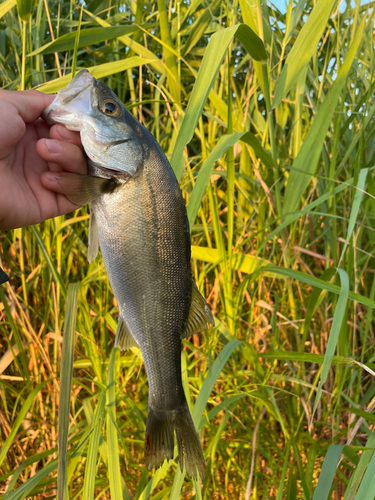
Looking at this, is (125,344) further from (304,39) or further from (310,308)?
(304,39)

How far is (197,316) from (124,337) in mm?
191

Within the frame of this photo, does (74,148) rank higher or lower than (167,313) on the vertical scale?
higher

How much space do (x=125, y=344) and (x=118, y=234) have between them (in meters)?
0.29

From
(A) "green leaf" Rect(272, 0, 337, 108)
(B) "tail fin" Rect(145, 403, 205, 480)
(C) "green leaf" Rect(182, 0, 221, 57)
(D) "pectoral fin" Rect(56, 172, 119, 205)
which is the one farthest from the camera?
(C) "green leaf" Rect(182, 0, 221, 57)

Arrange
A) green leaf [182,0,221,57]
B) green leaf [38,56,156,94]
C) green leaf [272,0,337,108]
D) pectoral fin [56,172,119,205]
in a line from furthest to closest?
1. green leaf [182,0,221,57]
2. green leaf [38,56,156,94]
3. green leaf [272,0,337,108]
4. pectoral fin [56,172,119,205]

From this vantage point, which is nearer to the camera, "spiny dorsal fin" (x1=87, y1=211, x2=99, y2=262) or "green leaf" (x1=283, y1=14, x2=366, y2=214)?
"spiny dorsal fin" (x1=87, y1=211, x2=99, y2=262)

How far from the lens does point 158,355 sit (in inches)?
40.6

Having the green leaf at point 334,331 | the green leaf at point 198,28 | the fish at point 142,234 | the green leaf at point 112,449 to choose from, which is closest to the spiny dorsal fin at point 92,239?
the fish at point 142,234

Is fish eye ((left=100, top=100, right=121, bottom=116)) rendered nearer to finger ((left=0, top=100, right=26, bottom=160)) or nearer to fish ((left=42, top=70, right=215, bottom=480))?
fish ((left=42, top=70, right=215, bottom=480))

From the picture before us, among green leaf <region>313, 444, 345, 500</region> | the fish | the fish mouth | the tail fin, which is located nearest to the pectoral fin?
the fish

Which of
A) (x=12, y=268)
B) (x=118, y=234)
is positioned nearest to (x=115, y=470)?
(x=118, y=234)

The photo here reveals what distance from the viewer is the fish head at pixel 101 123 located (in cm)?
99

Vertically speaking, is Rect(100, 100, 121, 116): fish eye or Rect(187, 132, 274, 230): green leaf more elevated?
Rect(100, 100, 121, 116): fish eye

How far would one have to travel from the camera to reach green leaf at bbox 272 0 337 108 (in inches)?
46.9
